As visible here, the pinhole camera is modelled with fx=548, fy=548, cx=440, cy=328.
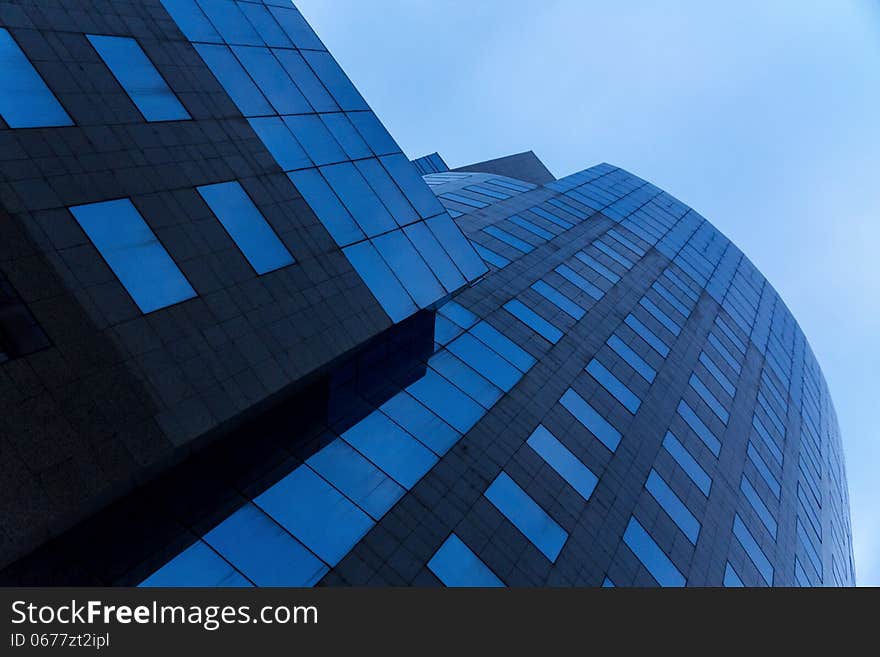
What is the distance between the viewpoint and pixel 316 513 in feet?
47.2

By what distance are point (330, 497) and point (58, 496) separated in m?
6.96

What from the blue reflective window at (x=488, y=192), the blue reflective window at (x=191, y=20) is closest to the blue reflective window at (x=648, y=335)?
the blue reflective window at (x=488, y=192)

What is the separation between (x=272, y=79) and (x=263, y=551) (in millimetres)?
14914

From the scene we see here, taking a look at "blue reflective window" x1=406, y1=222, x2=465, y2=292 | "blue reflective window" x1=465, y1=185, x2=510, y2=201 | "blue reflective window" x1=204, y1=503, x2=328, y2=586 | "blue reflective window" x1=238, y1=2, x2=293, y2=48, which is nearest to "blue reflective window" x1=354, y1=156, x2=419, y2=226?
"blue reflective window" x1=406, y1=222, x2=465, y2=292

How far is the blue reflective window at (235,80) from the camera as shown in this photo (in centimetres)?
Result: 1683

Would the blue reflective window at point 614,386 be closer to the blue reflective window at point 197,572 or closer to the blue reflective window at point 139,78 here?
the blue reflective window at point 197,572

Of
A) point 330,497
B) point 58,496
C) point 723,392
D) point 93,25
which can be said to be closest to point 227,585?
point 330,497

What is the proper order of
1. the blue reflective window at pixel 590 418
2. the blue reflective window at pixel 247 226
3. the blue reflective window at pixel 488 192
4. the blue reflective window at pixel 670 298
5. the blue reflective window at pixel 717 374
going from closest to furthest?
the blue reflective window at pixel 247 226 → the blue reflective window at pixel 590 418 → the blue reflective window at pixel 717 374 → the blue reflective window at pixel 670 298 → the blue reflective window at pixel 488 192

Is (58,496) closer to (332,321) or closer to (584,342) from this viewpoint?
(332,321)

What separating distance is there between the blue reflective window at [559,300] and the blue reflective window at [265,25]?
688 inches

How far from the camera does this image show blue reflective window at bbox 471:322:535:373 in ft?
80.0

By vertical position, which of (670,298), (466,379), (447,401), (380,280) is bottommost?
(447,401)

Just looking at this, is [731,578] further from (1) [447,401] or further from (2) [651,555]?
(1) [447,401]

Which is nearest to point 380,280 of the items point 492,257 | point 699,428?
point 492,257
